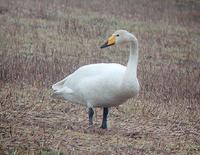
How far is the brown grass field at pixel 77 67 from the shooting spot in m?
8.18

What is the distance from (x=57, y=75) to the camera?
1274 centimetres

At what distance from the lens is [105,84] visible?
8.81m

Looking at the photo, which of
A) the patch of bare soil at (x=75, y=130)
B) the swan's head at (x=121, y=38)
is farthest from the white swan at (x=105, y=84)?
the patch of bare soil at (x=75, y=130)

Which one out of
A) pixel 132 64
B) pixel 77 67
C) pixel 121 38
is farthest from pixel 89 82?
pixel 77 67

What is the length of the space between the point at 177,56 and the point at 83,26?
3.87 metres

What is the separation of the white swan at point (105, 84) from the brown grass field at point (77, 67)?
437 millimetres

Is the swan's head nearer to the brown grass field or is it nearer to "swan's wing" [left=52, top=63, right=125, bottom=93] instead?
"swan's wing" [left=52, top=63, right=125, bottom=93]

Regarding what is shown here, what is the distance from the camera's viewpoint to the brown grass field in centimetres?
818

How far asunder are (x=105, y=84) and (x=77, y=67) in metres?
5.32

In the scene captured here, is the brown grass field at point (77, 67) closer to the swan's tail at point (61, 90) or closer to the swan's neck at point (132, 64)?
the swan's tail at point (61, 90)

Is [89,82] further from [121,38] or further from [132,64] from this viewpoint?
[121,38]

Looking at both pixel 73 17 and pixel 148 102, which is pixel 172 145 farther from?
pixel 73 17

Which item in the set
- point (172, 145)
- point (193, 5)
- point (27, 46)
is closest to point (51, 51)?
point (27, 46)

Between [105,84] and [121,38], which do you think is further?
[121,38]
